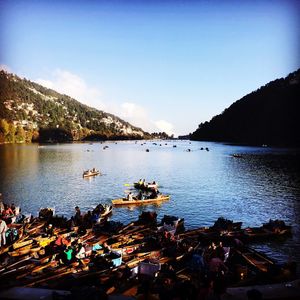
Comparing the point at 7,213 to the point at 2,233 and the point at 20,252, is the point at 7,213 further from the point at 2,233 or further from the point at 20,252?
the point at 20,252

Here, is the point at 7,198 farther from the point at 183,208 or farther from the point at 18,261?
the point at 18,261

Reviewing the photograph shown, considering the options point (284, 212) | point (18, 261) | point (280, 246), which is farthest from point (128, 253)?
point (284, 212)

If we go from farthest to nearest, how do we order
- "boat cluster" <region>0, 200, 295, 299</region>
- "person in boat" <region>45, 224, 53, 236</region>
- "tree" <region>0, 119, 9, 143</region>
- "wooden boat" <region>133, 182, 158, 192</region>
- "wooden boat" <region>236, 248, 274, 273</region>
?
1. "tree" <region>0, 119, 9, 143</region>
2. "wooden boat" <region>133, 182, 158, 192</region>
3. "person in boat" <region>45, 224, 53, 236</region>
4. "wooden boat" <region>236, 248, 274, 273</region>
5. "boat cluster" <region>0, 200, 295, 299</region>

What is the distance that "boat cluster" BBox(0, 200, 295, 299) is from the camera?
57.4ft

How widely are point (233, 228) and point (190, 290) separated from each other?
57.4ft

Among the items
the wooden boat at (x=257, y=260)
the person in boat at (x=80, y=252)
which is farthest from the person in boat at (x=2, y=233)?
the wooden boat at (x=257, y=260)

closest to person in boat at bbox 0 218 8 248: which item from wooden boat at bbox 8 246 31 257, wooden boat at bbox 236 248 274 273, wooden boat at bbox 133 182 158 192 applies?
wooden boat at bbox 8 246 31 257

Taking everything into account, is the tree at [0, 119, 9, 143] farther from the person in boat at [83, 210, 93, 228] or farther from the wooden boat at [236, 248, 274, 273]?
the wooden boat at [236, 248, 274, 273]

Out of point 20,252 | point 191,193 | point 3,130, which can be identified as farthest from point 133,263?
point 3,130

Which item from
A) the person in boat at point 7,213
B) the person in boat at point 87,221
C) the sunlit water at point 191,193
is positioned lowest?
the sunlit water at point 191,193

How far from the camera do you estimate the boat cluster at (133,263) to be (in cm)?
1750

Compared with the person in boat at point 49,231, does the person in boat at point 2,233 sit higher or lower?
higher

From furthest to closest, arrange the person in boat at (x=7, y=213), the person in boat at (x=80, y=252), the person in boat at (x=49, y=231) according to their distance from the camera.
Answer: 1. the person in boat at (x=7, y=213)
2. the person in boat at (x=49, y=231)
3. the person in boat at (x=80, y=252)

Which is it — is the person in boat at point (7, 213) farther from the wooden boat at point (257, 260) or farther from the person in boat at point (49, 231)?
the wooden boat at point (257, 260)
